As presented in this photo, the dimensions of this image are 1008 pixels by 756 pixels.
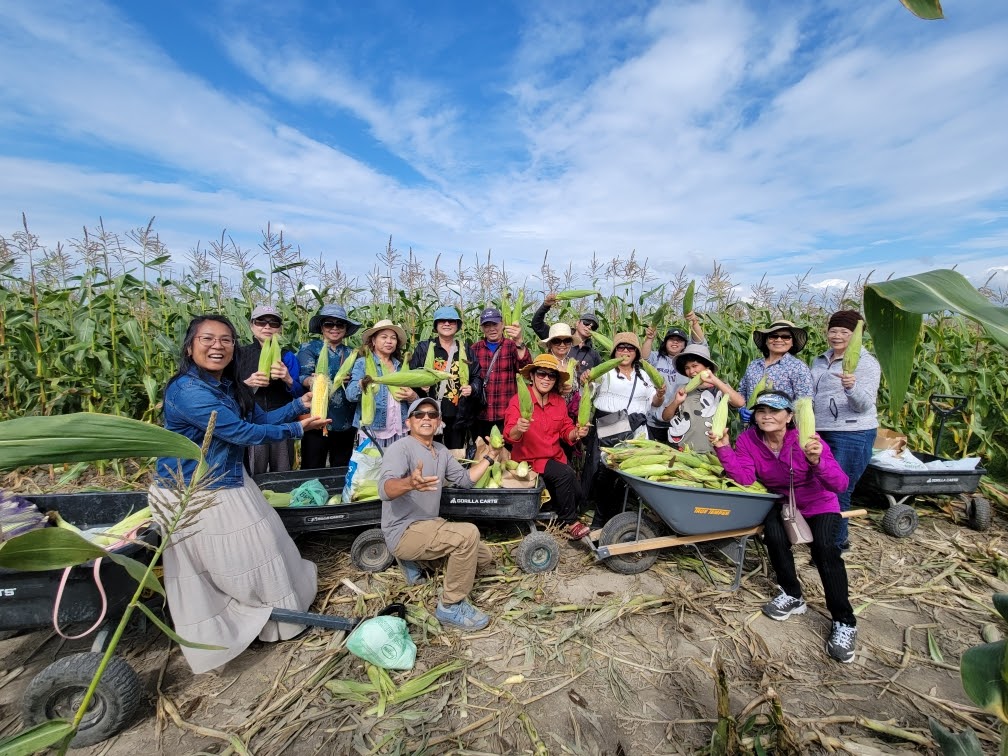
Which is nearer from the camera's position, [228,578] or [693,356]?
[228,578]

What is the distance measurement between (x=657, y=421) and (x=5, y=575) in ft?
17.1

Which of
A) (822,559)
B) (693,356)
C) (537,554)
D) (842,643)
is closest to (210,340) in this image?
(537,554)

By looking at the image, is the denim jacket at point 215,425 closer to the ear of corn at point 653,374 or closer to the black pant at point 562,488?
the black pant at point 562,488

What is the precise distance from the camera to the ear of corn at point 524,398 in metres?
4.40

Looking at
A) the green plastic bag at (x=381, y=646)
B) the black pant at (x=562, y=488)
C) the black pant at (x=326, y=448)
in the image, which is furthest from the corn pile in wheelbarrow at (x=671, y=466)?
the black pant at (x=326, y=448)

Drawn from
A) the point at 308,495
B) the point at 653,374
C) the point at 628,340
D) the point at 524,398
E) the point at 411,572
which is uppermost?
the point at 628,340

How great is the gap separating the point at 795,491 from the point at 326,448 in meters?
4.51

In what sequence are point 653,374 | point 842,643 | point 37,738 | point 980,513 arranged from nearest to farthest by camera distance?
point 37,738 < point 842,643 < point 653,374 < point 980,513

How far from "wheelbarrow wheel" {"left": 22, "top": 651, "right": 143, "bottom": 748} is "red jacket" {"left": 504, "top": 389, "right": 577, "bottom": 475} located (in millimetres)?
3122

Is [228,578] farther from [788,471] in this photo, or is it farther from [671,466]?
[788,471]

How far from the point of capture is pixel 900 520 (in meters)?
4.98

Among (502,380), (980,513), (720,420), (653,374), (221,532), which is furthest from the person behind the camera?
(502,380)

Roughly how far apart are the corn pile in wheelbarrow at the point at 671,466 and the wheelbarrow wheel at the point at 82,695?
350 centimetres

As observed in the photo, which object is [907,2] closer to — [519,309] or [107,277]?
[519,309]
